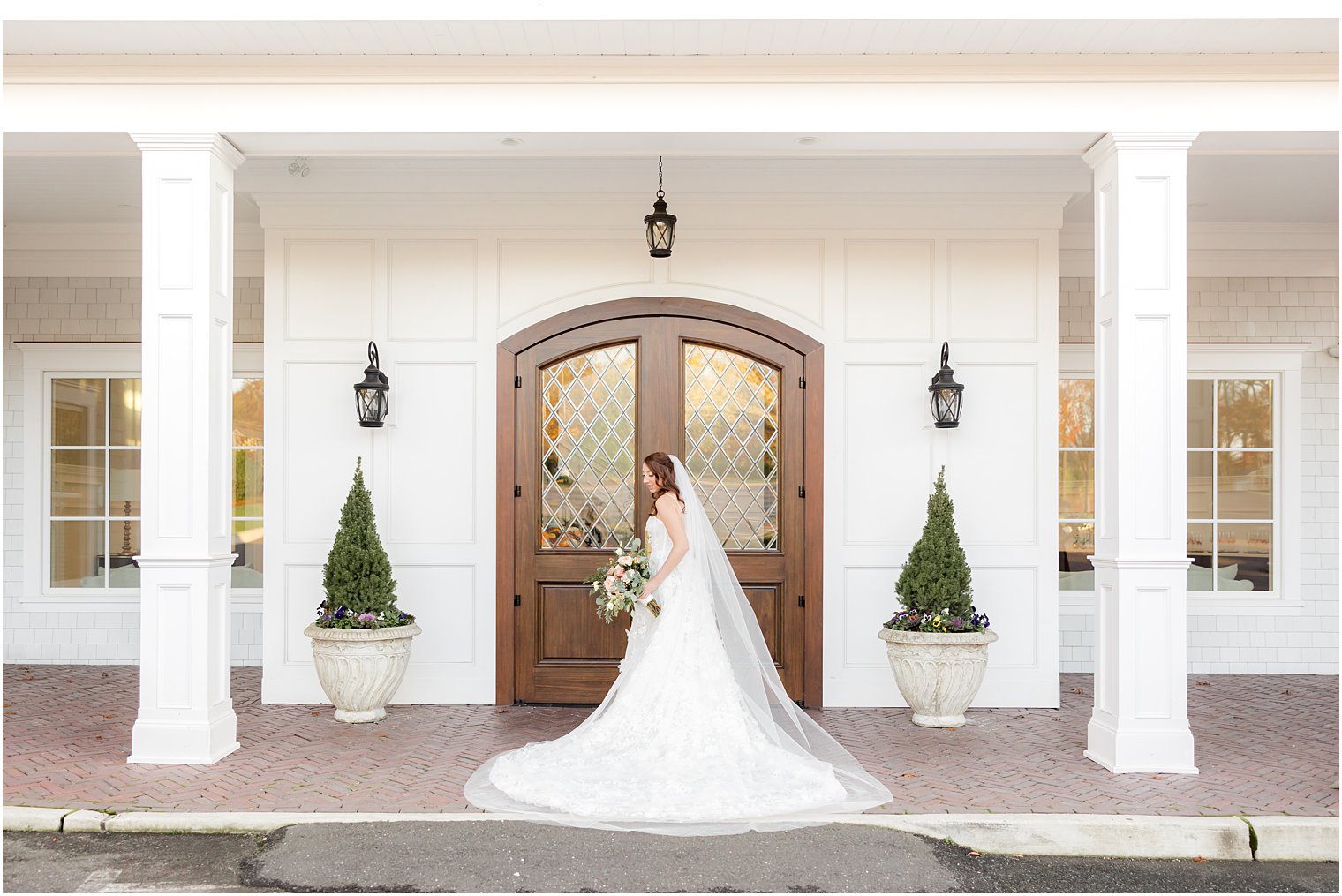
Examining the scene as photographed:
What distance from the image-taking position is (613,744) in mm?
5609

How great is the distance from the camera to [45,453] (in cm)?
888

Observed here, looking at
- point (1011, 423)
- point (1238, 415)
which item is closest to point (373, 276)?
point (1011, 423)

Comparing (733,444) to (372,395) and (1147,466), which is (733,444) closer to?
(372,395)

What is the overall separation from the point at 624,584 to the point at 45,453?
5633 mm

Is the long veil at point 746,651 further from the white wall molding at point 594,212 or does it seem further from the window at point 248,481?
the window at point 248,481

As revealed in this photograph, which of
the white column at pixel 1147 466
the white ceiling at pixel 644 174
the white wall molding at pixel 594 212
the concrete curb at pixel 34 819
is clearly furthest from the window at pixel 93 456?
the white column at pixel 1147 466

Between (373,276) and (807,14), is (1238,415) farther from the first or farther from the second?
(373,276)

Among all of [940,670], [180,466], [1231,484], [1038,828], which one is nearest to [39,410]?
[180,466]

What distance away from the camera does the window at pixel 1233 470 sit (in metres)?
8.64

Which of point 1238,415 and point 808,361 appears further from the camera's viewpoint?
point 1238,415

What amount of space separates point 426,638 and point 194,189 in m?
3.23

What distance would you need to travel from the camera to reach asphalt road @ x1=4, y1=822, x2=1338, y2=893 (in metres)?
4.19

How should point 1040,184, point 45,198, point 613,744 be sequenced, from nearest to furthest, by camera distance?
point 613,744 → point 1040,184 → point 45,198

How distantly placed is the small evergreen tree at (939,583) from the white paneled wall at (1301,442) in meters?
2.60
